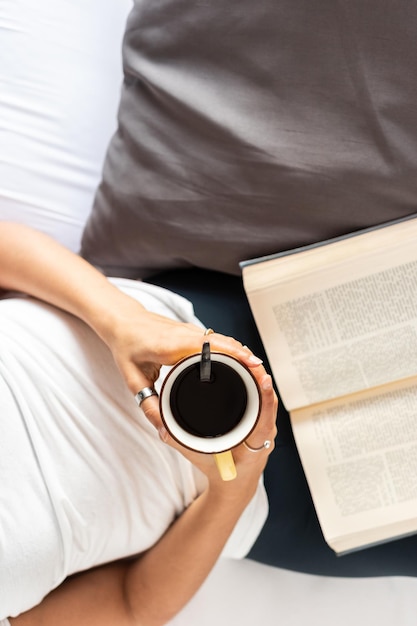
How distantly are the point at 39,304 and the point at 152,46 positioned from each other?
332 mm

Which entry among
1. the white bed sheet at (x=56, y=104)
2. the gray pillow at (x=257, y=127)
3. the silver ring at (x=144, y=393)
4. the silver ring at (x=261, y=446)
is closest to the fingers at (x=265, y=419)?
the silver ring at (x=261, y=446)

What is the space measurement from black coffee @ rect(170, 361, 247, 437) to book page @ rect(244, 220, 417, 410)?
0.25 m

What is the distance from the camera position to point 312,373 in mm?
847

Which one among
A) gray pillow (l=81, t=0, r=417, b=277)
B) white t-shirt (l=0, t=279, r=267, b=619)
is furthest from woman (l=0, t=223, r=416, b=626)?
gray pillow (l=81, t=0, r=417, b=277)

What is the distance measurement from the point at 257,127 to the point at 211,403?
1.05ft

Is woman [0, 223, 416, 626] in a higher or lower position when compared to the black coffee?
lower

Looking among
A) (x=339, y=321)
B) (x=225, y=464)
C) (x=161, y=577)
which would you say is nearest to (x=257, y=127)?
(x=339, y=321)

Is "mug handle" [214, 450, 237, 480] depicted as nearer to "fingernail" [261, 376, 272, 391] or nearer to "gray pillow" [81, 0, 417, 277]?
"fingernail" [261, 376, 272, 391]

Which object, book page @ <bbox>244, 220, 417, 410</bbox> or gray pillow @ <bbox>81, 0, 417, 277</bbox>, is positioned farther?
book page @ <bbox>244, 220, 417, 410</bbox>

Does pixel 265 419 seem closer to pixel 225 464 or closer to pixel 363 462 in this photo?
pixel 225 464

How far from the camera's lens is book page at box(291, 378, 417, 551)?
32.9 inches

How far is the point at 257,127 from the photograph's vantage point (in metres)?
0.74

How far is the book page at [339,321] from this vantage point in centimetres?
80

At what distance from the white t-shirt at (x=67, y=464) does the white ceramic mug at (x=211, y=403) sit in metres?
0.20
